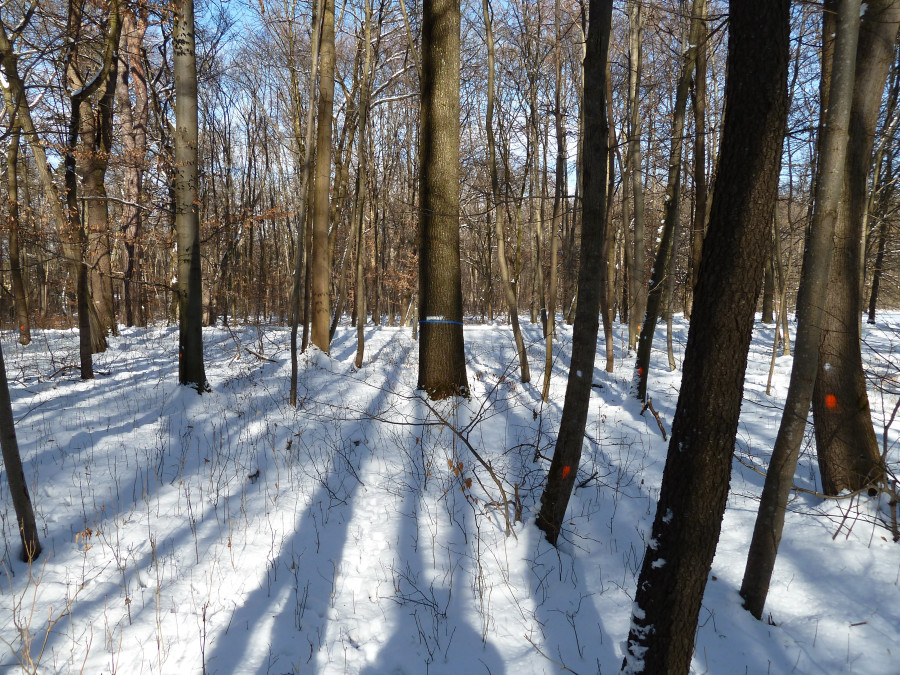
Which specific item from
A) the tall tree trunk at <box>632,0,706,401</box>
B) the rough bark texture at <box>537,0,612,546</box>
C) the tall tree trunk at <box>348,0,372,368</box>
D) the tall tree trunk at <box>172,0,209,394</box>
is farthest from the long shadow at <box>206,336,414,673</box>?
the tall tree trunk at <box>632,0,706,401</box>

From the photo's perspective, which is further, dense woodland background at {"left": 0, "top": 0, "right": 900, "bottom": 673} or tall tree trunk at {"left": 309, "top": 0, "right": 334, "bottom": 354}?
tall tree trunk at {"left": 309, "top": 0, "right": 334, "bottom": 354}

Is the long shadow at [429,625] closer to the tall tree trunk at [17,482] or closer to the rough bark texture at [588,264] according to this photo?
the rough bark texture at [588,264]

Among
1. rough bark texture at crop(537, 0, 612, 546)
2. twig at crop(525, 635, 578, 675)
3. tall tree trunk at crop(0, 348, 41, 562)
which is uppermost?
rough bark texture at crop(537, 0, 612, 546)

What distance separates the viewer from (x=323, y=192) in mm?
9719

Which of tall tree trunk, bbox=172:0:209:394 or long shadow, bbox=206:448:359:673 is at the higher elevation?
tall tree trunk, bbox=172:0:209:394

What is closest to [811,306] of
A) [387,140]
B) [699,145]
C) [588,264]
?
[588,264]

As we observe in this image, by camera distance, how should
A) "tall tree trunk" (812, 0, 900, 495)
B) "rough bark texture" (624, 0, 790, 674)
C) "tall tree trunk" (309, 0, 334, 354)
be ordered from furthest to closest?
"tall tree trunk" (309, 0, 334, 354) < "tall tree trunk" (812, 0, 900, 495) < "rough bark texture" (624, 0, 790, 674)

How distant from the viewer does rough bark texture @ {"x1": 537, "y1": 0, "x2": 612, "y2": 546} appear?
11.6 feet

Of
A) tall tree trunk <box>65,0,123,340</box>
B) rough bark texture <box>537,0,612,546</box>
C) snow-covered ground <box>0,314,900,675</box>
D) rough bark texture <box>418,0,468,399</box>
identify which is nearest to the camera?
snow-covered ground <box>0,314,900,675</box>

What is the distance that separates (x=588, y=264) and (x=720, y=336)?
1.59 metres

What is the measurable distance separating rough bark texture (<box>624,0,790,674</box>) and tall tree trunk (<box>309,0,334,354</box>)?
28.2 ft

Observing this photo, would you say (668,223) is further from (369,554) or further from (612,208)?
(369,554)

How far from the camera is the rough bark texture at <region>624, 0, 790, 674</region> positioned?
2.15m

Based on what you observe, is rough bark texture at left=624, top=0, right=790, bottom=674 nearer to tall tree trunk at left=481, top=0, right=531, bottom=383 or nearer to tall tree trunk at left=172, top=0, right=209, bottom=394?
tall tree trunk at left=481, top=0, right=531, bottom=383
